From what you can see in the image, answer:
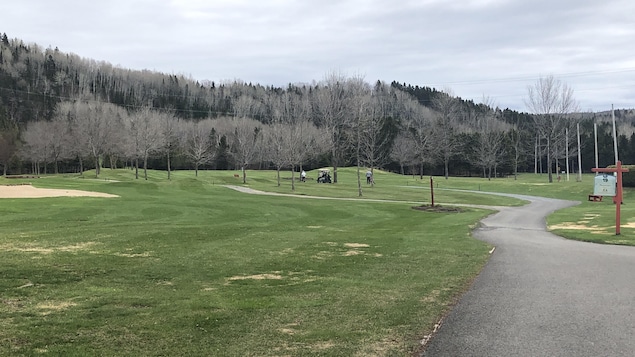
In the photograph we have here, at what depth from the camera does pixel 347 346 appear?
5.61m

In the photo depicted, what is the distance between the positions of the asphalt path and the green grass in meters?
0.47

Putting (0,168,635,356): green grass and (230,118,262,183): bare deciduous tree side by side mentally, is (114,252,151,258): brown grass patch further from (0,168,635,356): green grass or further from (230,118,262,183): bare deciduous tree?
(230,118,262,183): bare deciduous tree

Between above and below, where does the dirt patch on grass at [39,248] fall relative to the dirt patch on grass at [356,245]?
above

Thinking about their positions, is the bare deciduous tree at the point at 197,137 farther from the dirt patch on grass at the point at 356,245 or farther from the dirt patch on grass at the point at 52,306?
the dirt patch on grass at the point at 52,306

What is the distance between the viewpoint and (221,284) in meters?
9.12

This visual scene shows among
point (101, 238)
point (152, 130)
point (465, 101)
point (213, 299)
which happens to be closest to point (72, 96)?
point (152, 130)

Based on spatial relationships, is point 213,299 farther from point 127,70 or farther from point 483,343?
point 127,70

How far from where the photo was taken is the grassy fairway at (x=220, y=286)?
5676mm

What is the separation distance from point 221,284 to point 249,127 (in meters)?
97.9

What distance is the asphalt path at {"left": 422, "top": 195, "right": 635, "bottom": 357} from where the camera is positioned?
577cm

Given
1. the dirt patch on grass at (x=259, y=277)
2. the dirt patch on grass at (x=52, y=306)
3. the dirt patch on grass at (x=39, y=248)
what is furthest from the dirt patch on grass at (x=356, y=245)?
the dirt patch on grass at (x=52, y=306)

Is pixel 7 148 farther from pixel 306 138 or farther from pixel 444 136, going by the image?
pixel 444 136

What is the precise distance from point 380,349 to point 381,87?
157 metres

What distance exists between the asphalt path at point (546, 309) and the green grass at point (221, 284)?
0.47m
